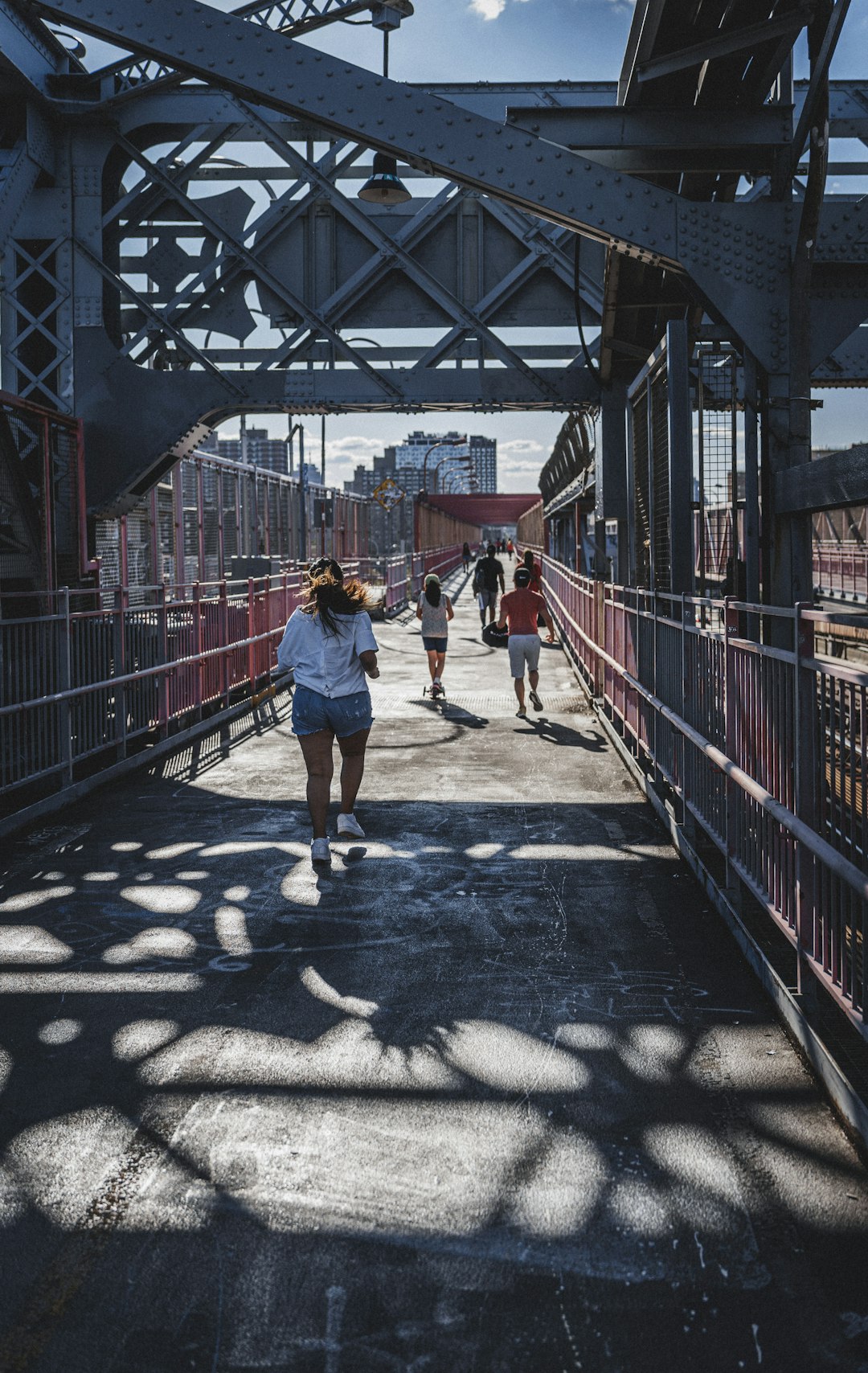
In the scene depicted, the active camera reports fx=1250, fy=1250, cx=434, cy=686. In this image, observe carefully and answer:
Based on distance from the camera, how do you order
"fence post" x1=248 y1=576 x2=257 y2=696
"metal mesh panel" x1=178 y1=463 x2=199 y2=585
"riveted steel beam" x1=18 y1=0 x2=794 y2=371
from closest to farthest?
"riveted steel beam" x1=18 y1=0 x2=794 y2=371
"fence post" x1=248 y1=576 x2=257 y2=696
"metal mesh panel" x1=178 y1=463 x2=199 y2=585

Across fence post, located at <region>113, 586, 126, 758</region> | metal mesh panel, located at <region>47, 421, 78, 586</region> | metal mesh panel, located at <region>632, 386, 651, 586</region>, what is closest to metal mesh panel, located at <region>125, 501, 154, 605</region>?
metal mesh panel, located at <region>47, 421, 78, 586</region>

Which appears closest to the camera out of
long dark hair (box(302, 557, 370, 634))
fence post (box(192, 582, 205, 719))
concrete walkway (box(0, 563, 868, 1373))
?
concrete walkway (box(0, 563, 868, 1373))

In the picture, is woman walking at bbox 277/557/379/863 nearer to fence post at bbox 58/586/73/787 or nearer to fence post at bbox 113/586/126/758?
fence post at bbox 58/586/73/787

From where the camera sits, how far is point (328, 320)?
15.9m

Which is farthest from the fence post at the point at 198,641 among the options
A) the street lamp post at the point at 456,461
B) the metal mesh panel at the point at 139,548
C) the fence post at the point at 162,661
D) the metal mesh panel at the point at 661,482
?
the street lamp post at the point at 456,461

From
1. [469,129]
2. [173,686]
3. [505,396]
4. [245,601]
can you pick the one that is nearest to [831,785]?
[469,129]

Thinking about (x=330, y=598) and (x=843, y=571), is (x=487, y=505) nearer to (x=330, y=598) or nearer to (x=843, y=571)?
(x=843, y=571)

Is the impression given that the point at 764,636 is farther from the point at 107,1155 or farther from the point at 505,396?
the point at 505,396

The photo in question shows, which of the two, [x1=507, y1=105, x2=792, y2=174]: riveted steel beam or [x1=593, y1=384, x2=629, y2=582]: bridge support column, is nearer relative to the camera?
[x1=507, y1=105, x2=792, y2=174]: riveted steel beam

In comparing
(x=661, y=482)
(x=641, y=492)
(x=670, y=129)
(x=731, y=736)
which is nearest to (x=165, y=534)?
(x=641, y=492)

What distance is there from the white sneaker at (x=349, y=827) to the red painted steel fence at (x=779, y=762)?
221 centimetres

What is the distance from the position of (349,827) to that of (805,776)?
4391 mm

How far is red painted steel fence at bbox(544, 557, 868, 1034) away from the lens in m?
4.20

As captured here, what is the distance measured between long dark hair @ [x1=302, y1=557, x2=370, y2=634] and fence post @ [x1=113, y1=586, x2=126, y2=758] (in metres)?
4.15
